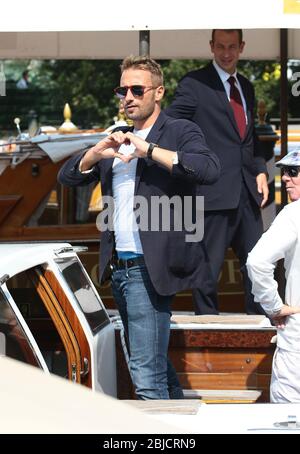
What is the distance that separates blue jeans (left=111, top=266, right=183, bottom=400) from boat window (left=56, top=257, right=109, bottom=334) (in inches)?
10.5

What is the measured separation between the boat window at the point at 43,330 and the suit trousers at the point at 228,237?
130cm

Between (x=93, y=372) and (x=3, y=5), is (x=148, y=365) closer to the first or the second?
(x=93, y=372)

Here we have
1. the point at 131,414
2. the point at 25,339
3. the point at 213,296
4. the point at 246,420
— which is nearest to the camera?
the point at 131,414

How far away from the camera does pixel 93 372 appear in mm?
5086

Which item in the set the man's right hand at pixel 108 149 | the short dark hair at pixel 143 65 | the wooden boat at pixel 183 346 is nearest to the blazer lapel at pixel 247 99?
the wooden boat at pixel 183 346

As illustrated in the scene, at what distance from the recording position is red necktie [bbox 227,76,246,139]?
6820mm

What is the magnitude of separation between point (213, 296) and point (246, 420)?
8.76 feet

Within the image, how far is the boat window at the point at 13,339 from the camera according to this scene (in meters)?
4.48

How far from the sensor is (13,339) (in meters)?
4.53

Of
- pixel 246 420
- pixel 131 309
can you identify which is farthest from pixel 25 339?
pixel 246 420

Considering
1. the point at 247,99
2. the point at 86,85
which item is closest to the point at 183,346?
the point at 247,99

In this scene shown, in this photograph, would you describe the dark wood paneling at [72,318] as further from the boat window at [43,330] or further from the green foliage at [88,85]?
the green foliage at [88,85]

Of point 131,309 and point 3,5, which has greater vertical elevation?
point 3,5

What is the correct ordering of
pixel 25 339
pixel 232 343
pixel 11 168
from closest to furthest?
pixel 25 339
pixel 232 343
pixel 11 168
